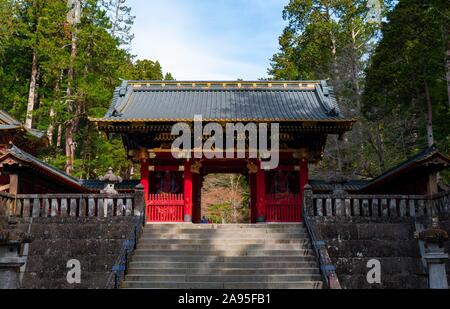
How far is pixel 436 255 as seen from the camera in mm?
9703

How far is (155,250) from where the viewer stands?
12.9 metres

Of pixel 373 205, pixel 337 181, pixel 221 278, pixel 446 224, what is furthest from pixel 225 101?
pixel 446 224

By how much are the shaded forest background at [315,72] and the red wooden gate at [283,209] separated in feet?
23.7

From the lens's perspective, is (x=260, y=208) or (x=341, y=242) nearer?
(x=341, y=242)

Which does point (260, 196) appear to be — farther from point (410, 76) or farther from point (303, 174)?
point (410, 76)

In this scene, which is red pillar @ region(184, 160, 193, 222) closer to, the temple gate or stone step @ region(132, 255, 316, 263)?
the temple gate

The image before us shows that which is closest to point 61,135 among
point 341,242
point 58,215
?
point 58,215

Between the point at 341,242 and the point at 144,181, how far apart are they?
333 inches

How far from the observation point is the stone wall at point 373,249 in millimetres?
12367

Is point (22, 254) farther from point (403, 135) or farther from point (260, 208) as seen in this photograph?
point (403, 135)

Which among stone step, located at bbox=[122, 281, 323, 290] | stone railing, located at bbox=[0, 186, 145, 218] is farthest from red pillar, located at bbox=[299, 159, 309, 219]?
stone step, located at bbox=[122, 281, 323, 290]

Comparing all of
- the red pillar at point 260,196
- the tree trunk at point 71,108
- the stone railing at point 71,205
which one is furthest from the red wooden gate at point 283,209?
the tree trunk at point 71,108

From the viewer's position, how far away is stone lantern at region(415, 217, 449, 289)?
958 centimetres

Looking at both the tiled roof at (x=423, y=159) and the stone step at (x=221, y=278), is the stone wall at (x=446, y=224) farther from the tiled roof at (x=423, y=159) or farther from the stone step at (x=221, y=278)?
the stone step at (x=221, y=278)
